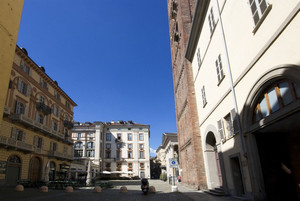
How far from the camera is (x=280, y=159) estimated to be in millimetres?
8281

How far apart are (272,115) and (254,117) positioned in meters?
1.50

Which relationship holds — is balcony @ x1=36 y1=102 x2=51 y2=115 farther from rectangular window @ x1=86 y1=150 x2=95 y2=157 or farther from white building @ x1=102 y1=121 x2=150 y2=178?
white building @ x1=102 y1=121 x2=150 y2=178

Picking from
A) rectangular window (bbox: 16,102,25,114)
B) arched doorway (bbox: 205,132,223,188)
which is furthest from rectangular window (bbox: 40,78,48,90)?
arched doorway (bbox: 205,132,223,188)

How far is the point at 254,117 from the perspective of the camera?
8.60 m

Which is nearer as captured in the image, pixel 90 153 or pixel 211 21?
pixel 211 21

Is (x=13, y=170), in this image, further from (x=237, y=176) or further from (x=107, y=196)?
(x=237, y=176)

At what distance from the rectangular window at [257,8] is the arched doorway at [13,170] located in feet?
83.4

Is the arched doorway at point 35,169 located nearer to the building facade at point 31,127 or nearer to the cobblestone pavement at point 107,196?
the building facade at point 31,127

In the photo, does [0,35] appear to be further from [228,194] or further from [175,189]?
[175,189]

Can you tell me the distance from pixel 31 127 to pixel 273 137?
2638 centimetres

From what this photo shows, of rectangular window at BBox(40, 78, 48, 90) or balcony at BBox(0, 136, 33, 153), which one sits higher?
rectangular window at BBox(40, 78, 48, 90)

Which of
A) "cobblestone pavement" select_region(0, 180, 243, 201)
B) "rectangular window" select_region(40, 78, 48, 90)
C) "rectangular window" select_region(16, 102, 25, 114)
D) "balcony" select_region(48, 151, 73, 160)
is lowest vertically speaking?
"cobblestone pavement" select_region(0, 180, 243, 201)

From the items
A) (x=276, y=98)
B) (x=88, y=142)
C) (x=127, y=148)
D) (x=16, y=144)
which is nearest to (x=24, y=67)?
(x=16, y=144)

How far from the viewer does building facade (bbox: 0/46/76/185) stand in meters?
22.7
